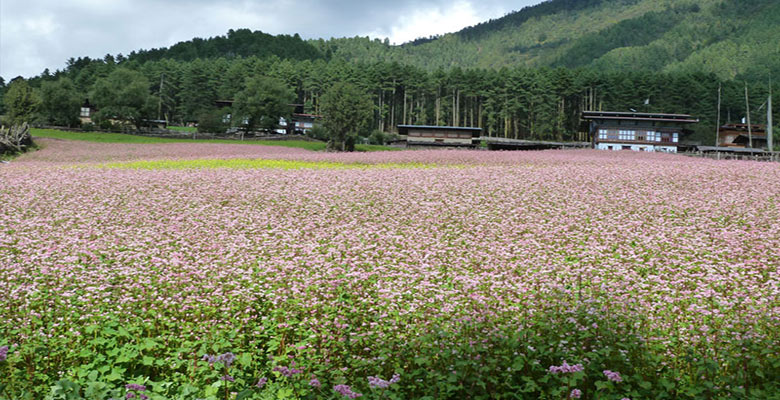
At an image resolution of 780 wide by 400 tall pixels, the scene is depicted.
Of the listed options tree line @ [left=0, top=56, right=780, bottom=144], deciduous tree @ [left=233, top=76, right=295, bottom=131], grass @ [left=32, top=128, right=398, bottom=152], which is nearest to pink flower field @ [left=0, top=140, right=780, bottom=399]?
grass @ [left=32, top=128, right=398, bottom=152]

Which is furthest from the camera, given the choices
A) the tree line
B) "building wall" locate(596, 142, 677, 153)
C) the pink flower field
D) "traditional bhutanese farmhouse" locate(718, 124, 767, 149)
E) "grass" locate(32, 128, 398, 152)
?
the tree line

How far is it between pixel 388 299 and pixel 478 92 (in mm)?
125120

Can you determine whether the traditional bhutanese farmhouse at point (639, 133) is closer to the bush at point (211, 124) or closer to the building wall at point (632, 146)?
the building wall at point (632, 146)

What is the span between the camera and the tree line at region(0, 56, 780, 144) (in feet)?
402

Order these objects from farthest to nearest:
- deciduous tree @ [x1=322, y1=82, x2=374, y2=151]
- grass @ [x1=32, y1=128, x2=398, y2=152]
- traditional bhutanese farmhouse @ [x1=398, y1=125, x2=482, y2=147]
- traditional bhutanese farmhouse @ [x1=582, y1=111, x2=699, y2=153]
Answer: traditional bhutanese farmhouse @ [x1=398, y1=125, x2=482, y2=147] → traditional bhutanese farmhouse @ [x1=582, y1=111, x2=699, y2=153] → grass @ [x1=32, y1=128, x2=398, y2=152] → deciduous tree @ [x1=322, y1=82, x2=374, y2=151]

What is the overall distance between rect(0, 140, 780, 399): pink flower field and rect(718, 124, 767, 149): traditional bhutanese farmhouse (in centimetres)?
10100

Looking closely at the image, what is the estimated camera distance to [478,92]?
12962 centimetres

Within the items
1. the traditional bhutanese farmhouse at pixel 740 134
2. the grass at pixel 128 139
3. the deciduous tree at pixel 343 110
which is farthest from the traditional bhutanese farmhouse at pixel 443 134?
the traditional bhutanese farmhouse at pixel 740 134

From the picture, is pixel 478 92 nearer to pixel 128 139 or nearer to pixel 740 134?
pixel 740 134

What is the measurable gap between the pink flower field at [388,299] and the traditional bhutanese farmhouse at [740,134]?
331 ft

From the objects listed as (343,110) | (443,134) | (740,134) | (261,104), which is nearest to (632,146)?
(443,134)

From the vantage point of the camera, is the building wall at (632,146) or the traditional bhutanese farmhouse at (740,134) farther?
the traditional bhutanese farmhouse at (740,134)

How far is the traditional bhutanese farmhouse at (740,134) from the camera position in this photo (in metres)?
104

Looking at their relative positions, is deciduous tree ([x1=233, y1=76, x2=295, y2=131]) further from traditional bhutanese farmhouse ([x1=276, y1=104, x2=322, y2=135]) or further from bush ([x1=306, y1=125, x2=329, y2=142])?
traditional bhutanese farmhouse ([x1=276, y1=104, x2=322, y2=135])
